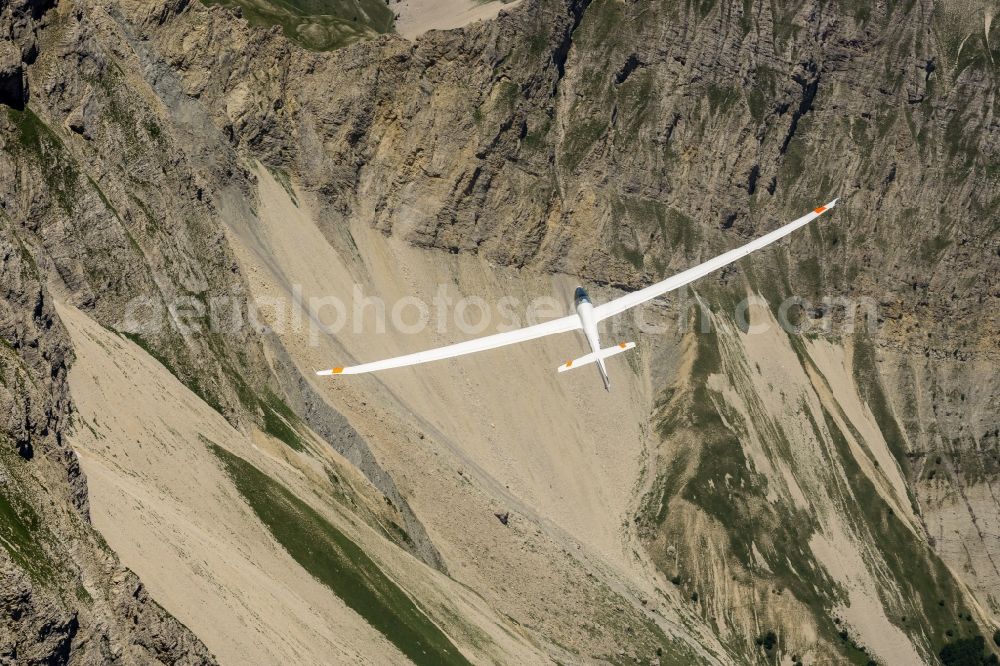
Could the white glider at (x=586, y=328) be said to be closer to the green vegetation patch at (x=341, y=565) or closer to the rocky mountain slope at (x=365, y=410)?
the green vegetation patch at (x=341, y=565)

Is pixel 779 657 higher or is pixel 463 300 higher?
pixel 463 300

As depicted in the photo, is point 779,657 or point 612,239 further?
point 612,239

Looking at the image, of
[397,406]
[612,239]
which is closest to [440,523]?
[397,406]

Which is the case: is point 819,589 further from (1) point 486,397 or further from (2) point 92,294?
(2) point 92,294

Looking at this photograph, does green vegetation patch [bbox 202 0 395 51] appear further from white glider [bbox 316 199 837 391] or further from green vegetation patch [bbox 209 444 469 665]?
green vegetation patch [bbox 209 444 469 665]

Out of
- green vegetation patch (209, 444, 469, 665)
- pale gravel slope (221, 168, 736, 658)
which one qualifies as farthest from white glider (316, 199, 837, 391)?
pale gravel slope (221, 168, 736, 658)

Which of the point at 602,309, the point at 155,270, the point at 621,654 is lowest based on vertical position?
the point at 621,654
